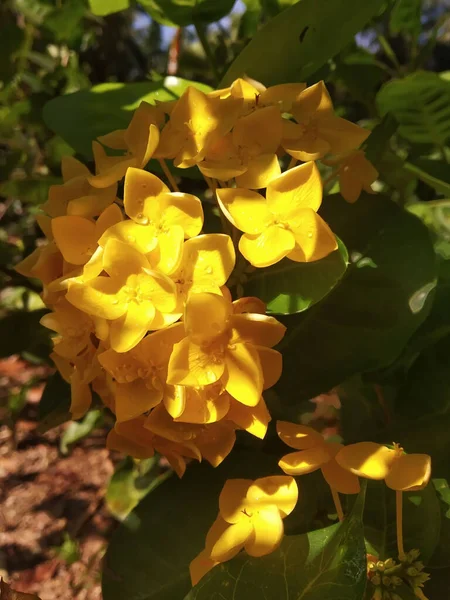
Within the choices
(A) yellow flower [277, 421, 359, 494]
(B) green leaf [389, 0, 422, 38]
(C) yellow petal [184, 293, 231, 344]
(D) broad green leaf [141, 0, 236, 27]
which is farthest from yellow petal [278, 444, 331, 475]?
(B) green leaf [389, 0, 422, 38]

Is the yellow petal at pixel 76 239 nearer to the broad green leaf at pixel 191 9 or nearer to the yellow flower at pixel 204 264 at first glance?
the yellow flower at pixel 204 264

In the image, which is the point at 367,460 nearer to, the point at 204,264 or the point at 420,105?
the point at 204,264

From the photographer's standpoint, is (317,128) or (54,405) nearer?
(317,128)

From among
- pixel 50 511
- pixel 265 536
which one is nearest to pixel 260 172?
pixel 265 536

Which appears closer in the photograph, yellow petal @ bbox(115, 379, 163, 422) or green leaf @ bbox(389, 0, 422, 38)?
yellow petal @ bbox(115, 379, 163, 422)

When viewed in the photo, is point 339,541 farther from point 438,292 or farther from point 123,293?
point 438,292

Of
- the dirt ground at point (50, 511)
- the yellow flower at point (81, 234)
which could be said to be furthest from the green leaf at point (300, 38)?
the dirt ground at point (50, 511)

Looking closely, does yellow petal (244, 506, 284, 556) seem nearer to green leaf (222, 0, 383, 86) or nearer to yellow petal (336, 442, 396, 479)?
yellow petal (336, 442, 396, 479)
